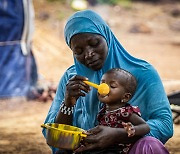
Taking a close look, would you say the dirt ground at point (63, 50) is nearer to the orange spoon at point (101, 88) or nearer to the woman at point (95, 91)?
the woman at point (95, 91)

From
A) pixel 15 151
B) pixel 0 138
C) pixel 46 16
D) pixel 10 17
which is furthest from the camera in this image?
pixel 46 16

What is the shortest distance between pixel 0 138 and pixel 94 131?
3622mm

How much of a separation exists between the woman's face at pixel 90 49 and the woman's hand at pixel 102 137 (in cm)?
45

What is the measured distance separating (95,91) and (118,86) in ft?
0.96

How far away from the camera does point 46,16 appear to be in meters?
18.4

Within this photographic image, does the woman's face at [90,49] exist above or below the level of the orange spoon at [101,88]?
above

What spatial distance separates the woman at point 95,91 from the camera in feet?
10.2

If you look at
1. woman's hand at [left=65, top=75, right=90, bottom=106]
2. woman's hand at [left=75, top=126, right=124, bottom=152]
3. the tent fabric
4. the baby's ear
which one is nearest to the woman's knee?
woman's hand at [left=75, top=126, right=124, bottom=152]

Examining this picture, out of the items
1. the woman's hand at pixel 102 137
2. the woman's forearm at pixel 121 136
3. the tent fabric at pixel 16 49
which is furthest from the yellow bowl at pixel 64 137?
the tent fabric at pixel 16 49

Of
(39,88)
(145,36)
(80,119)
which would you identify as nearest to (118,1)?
(145,36)

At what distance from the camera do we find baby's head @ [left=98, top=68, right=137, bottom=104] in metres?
3.23

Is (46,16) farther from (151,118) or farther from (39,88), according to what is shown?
(151,118)

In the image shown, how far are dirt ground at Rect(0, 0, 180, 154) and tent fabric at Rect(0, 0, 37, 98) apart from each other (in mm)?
370

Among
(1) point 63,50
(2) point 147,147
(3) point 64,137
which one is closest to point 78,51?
(3) point 64,137
